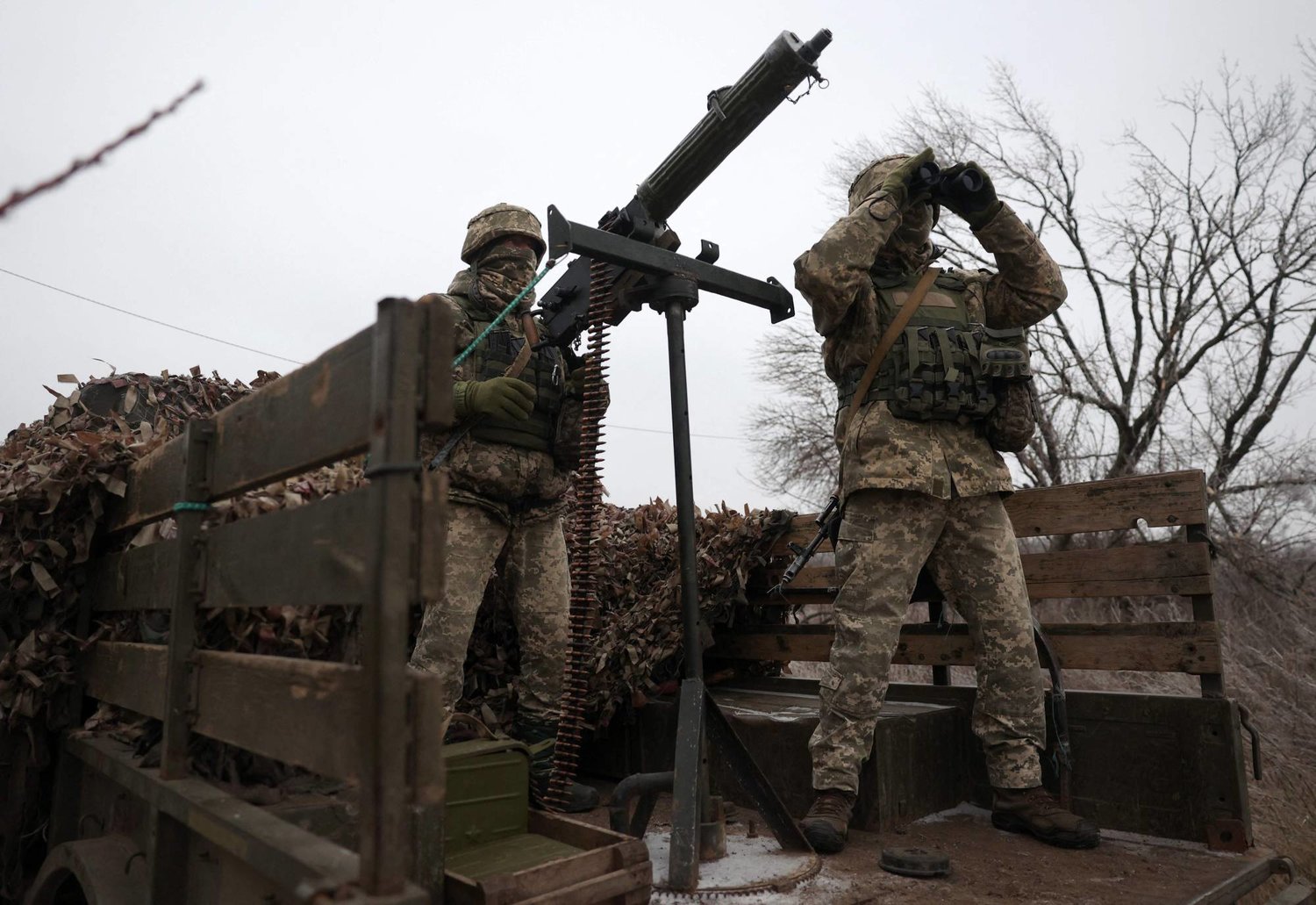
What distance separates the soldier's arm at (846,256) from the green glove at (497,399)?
3.78 ft

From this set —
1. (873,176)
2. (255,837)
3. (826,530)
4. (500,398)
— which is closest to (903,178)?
(873,176)

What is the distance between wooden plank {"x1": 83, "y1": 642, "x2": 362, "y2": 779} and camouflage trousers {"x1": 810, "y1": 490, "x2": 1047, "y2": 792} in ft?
6.82

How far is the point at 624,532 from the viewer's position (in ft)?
17.4

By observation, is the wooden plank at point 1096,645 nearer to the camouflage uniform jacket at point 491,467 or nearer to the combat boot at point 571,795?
the combat boot at point 571,795

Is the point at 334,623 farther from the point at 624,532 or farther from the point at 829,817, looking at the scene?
the point at 624,532

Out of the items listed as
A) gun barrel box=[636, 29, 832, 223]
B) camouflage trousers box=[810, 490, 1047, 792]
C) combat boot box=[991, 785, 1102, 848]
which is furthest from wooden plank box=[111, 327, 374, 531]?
combat boot box=[991, 785, 1102, 848]

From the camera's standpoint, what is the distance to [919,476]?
10.9ft

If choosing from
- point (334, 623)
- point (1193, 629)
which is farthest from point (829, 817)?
point (334, 623)

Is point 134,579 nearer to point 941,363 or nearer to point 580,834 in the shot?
point 580,834

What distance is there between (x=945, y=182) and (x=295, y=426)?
8.92 ft

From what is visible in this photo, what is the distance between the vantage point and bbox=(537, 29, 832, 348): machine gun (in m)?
3.35

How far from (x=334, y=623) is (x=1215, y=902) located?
8.35ft

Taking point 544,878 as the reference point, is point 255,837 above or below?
above

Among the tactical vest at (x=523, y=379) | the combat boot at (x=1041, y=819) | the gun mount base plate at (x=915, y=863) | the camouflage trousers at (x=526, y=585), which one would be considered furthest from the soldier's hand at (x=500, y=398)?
the combat boot at (x=1041, y=819)
